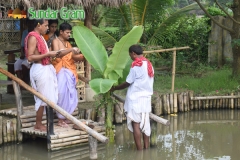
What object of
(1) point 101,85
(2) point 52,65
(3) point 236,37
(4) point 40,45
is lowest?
(1) point 101,85

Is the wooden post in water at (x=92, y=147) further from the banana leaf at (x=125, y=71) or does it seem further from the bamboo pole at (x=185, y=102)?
the bamboo pole at (x=185, y=102)

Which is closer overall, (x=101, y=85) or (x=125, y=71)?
(x=101, y=85)

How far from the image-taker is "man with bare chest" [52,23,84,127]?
24.8 feet

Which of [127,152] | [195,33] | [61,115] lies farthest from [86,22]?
[195,33]

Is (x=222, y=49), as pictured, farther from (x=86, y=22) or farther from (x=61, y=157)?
(x=61, y=157)

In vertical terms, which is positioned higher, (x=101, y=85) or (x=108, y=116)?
(x=101, y=85)

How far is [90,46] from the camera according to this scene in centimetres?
760

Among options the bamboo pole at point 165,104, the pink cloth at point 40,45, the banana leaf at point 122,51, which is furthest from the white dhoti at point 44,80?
the bamboo pole at point 165,104

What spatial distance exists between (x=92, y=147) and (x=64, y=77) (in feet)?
4.50

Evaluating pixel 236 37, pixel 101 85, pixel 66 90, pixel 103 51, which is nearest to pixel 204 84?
pixel 236 37

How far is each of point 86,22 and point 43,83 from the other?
263 centimetres

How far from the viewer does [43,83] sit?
735 cm

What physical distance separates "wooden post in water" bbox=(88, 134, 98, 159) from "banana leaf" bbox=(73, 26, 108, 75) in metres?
1.34

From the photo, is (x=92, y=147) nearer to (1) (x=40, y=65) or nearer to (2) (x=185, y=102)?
(1) (x=40, y=65)
